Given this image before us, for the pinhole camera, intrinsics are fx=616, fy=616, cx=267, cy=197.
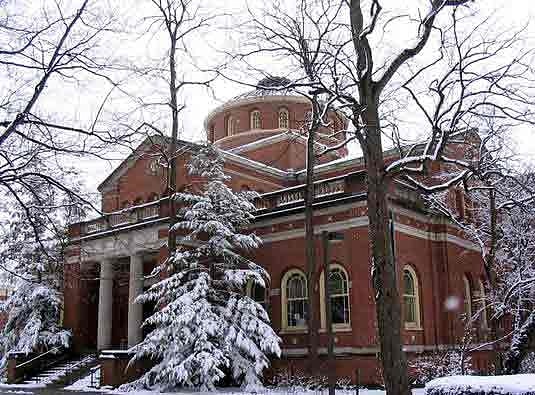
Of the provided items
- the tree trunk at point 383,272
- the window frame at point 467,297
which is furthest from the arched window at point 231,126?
the tree trunk at point 383,272

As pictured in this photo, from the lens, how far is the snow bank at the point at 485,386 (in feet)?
31.6

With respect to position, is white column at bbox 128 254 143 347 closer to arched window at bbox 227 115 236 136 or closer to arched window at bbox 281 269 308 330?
arched window at bbox 281 269 308 330

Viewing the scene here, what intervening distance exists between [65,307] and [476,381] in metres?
23.7

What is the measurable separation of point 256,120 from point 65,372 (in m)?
17.8

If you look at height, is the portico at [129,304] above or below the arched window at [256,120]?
below

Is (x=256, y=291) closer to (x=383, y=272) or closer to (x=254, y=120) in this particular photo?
(x=383, y=272)

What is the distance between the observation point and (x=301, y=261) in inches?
931

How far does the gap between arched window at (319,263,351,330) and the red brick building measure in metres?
0.04

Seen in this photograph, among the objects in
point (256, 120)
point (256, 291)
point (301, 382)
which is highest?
point (256, 120)

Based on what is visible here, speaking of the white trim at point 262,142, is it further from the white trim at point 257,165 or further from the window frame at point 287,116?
the window frame at point 287,116

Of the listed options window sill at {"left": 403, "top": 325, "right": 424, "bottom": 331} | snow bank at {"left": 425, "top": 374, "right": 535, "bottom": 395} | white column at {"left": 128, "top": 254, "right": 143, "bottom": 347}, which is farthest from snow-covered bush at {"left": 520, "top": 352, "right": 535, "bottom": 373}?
snow bank at {"left": 425, "top": 374, "right": 535, "bottom": 395}

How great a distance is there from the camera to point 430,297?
79.7 feet

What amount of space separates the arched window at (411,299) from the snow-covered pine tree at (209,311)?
558cm

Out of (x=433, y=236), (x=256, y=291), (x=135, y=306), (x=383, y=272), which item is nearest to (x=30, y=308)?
(x=135, y=306)
